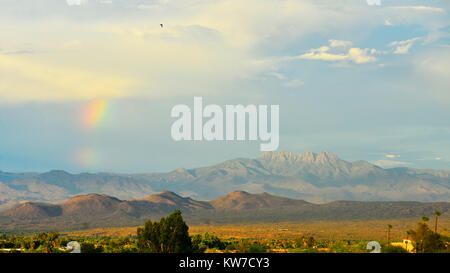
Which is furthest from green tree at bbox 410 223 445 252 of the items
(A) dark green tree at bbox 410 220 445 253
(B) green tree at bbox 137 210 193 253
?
(B) green tree at bbox 137 210 193 253

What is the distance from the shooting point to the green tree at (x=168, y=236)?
5572 cm

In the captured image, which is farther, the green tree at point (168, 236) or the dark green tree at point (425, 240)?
the dark green tree at point (425, 240)

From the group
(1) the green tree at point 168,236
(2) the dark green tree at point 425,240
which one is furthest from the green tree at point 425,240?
(1) the green tree at point 168,236

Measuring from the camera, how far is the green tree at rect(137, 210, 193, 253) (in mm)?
55719

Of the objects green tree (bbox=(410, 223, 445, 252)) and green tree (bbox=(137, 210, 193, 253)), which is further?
green tree (bbox=(410, 223, 445, 252))

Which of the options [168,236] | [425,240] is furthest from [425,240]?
[168,236]

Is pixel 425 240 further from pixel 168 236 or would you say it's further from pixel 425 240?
pixel 168 236

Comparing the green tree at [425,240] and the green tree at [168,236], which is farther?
the green tree at [425,240]

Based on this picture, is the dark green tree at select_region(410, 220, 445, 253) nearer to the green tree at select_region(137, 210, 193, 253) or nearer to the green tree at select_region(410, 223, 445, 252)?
the green tree at select_region(410, 223, 445, 252)

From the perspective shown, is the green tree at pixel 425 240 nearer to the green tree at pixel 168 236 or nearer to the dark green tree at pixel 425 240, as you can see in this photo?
the dark green tree at pixel 425 240
